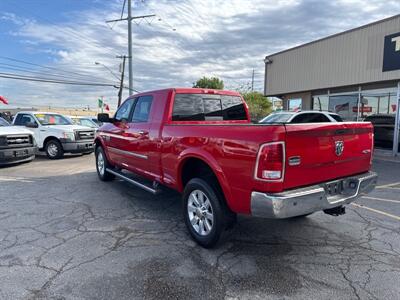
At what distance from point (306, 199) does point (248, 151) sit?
76 centimetres

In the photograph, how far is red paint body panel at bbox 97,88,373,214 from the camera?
10.1 ft

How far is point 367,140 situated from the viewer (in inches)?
157

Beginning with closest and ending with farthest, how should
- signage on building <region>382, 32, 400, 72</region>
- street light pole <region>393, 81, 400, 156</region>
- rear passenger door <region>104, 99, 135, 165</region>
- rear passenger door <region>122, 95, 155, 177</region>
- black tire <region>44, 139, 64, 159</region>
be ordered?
rear passenger door <region>122, 95, 155, 177</region>
rear passenger door <region>104, 99, 135, 165</region>
black tire <region>44, 139, 64, 159</region>
signage on building <region>382, 32, 400, 72</region>
street light pole <region>393, 81, 400, 156</region>

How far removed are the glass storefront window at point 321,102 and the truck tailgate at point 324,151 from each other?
1352cm

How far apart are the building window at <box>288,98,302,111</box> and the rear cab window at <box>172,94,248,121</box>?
13832 millimetres

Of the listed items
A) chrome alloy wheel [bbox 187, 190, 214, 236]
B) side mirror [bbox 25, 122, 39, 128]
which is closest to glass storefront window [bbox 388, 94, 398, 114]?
chrome alloy wheel [bbox 187, 190, 214, 236]

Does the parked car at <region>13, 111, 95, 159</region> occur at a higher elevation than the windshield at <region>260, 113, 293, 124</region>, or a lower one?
lower

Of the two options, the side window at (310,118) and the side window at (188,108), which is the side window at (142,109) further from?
the side window at (310,118)

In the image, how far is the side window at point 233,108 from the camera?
5547 mm

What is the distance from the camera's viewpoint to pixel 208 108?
5.34 m

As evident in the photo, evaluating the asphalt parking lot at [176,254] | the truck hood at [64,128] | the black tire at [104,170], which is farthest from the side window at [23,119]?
the asphalt parking lot at [176,254]

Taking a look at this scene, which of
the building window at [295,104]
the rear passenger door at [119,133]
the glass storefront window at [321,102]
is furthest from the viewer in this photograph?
the building window at [295,104]

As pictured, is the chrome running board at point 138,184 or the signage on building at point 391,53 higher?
the signage on building at point 391,53

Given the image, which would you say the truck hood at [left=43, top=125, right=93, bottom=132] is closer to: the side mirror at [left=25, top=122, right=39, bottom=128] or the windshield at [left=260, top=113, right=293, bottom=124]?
the side mirror at [left=25, top=122, right=39, bottom=128]
